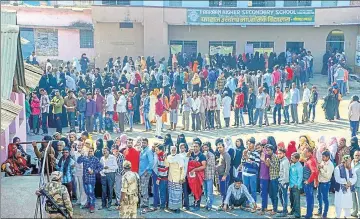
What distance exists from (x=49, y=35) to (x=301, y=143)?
1949cm

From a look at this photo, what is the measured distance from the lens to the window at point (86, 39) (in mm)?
29828

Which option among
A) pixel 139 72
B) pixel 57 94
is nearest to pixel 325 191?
pixel 57 94

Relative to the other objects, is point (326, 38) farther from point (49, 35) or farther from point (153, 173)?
point (153, 173)

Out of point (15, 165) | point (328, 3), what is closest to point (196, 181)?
point (15, 165)

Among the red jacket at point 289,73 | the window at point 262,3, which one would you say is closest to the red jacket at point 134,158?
the red jacket at point 289,73

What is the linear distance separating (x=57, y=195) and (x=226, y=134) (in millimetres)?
9124

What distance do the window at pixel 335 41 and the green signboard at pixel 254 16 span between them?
54.9 inches

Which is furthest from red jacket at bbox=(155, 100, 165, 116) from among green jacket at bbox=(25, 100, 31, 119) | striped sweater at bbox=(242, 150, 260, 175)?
striped sweater at bbox=(242, 150, 260, 175)

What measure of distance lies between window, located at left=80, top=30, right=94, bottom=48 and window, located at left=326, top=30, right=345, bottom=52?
11886mm

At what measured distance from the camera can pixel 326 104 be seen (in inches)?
762

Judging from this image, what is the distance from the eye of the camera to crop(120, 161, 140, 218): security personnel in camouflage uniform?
11281 mm

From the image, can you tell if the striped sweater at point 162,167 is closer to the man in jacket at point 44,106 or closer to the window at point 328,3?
the man in jacket at point 44,106

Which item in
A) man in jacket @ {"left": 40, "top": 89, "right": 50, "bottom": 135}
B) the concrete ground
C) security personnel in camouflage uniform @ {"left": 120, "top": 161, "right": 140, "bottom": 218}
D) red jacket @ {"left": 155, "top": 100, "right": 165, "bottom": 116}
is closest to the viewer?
the concrete ground

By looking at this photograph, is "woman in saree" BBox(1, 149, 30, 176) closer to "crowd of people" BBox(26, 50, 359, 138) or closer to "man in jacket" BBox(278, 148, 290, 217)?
"crowd of people" BBox(26, 50, 359, 138)
